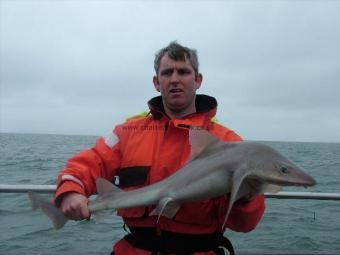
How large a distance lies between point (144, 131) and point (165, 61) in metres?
0.69

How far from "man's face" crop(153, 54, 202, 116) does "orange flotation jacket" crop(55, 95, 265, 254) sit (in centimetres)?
16

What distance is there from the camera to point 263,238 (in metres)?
9.38

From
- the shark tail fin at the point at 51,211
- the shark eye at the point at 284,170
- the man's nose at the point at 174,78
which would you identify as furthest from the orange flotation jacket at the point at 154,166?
the shark eye at the point at 284,170

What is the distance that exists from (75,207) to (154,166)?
2.56ft

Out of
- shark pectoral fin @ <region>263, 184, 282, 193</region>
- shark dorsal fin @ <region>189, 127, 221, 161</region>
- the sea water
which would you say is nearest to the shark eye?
shark pectoral fin @ <region>263, 184, 282, 193</region>

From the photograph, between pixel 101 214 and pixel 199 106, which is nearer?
pixel 101 214

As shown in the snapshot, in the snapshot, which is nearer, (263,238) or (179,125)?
(179,125)

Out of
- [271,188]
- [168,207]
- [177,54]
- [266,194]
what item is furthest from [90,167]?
[266,194]

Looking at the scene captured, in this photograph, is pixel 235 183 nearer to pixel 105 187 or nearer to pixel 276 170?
pixel 276 170

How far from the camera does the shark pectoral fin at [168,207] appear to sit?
11.2 ft

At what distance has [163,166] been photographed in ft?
12.6

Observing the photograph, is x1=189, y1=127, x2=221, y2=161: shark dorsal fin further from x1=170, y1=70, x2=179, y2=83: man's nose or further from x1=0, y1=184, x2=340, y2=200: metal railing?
x1=0, y1=184, x2=340, y2=200: metal railing

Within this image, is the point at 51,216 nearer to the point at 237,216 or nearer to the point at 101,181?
the point at 101,181

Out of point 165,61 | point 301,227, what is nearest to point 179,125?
point 165,61
